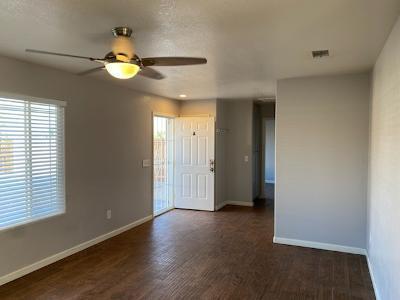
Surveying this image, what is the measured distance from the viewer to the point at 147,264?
3676mm

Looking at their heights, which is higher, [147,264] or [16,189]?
[16,189]

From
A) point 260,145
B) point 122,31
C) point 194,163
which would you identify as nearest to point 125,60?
point 122,31

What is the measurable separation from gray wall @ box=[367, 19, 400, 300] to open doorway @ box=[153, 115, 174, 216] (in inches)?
155

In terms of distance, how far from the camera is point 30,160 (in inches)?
136

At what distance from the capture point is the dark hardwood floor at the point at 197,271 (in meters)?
3.01

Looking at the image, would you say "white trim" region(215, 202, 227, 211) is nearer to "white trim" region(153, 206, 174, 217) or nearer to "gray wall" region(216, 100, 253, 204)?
"gray wall" region(216, 100, 253, 204)

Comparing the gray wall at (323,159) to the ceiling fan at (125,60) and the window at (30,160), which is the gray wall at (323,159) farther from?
the window at (30,160)

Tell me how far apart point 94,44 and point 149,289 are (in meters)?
2.38

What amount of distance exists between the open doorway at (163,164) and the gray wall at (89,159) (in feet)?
1.81

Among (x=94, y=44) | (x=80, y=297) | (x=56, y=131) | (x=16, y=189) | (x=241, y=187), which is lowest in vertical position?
(x=80, y=297)

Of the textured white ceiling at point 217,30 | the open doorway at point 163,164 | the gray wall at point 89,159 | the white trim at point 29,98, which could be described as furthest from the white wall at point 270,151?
the white trim at point 29,98

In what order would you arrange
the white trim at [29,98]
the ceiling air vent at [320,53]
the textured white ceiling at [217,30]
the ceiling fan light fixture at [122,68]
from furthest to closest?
1. the white trim at [29,98]
2. the ceiling air vent at [320,53]
3. the ceiling fan light fixture at [122,68]
4. the textured white ceiling at [217,30]

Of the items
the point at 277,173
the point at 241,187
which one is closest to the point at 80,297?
the point at 277,173

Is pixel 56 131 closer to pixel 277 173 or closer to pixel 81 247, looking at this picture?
pixel 81 247
